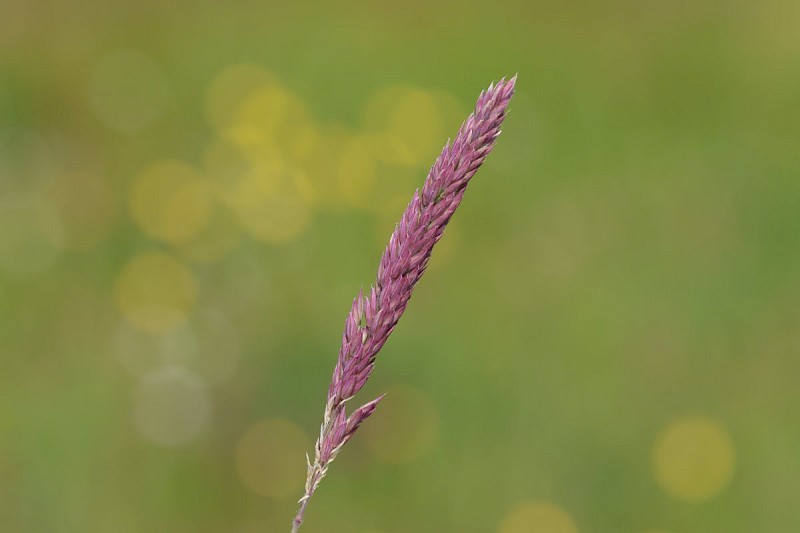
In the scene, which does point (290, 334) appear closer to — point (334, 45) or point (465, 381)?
point (465, 381)

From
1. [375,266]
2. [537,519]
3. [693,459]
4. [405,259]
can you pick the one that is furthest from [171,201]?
[405,259]

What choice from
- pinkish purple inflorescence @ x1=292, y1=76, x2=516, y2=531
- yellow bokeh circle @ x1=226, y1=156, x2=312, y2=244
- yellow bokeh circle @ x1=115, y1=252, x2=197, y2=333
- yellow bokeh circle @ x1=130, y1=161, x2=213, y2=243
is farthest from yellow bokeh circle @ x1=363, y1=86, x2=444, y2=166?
pinkish purple inflorescence @ x1=292, y1=76, x2=516, y2=531

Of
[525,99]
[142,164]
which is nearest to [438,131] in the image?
[525,99]

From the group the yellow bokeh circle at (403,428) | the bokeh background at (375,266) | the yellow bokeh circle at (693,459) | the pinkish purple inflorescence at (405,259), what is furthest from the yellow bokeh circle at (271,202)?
the pinkish purple inflorescence at (405,259)

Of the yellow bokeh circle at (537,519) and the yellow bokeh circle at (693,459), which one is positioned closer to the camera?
the yellow bokeh circle at (537,519)

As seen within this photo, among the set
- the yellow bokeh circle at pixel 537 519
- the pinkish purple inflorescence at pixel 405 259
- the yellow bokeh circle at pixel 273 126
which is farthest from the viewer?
the yellow bokeh circle at pixel 273 126

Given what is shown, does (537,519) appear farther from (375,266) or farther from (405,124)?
(405,124)

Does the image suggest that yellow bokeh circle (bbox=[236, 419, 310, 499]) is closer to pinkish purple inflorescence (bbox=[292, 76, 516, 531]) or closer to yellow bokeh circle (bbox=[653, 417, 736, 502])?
yellow bokeh circle (bbox=[653, 417, 736, 502])

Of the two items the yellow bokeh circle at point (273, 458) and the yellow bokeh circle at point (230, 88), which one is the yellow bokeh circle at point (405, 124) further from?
the yellow bokeh circle at point (273, 458)
